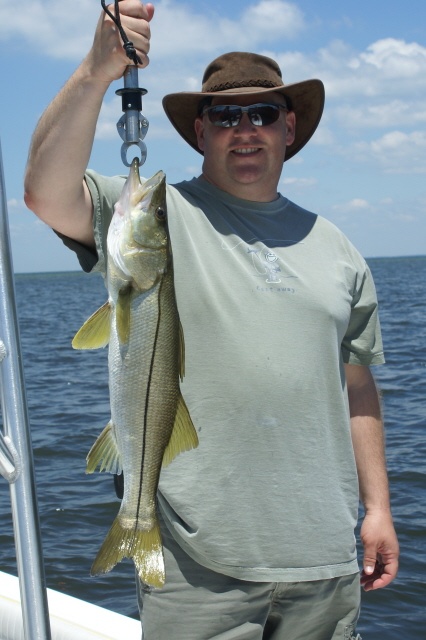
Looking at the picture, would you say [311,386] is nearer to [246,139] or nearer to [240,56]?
[246,139]

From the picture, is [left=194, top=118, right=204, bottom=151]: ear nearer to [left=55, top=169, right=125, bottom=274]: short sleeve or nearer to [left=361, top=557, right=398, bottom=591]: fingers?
[left=55, top=169, right=125, bottom=274]: short sleeve

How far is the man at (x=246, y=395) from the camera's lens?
2.81 metres

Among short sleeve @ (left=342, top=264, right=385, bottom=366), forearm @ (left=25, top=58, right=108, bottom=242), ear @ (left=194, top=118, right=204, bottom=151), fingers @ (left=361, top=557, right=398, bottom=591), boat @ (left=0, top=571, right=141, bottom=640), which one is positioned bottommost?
boat @ (left=0, top=571, right=141, bottom=640)

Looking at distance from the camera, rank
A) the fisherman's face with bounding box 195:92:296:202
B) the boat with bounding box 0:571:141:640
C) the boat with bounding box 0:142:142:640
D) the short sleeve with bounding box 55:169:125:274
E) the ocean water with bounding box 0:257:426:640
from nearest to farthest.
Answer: the boat with bounding box 0:142:142:640, the short sleeve with bounding box 55:169:125:274, the fisherman's face with bounding box 195:92:296:202, the boat with bounding box 0:571:141:640, the ocean water with bounding box 0:257:426:640

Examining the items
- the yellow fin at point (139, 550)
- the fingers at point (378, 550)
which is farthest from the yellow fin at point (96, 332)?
the fingers at point (378, 550)

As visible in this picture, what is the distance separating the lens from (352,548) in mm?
3080

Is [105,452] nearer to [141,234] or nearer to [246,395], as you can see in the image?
[246,395]

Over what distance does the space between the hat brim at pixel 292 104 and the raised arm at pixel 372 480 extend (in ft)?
3.70

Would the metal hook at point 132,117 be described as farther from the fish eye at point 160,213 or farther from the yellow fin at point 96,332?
the yellow fin at point 96,332

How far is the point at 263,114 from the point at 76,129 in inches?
40.2

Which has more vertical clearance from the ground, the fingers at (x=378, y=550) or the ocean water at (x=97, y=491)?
the fingers at (x=378, y=550)

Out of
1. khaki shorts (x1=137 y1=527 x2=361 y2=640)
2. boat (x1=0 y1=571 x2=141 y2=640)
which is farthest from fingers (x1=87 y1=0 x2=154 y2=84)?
boat (x1=0 y1=571 x2=141 y2=640)

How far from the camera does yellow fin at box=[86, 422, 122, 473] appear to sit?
2.52m

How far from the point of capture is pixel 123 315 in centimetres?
241
